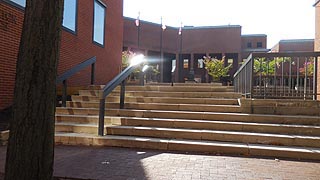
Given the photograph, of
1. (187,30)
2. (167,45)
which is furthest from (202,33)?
(167,45)

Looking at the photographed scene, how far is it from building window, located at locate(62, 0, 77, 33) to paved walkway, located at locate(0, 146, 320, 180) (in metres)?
5.66

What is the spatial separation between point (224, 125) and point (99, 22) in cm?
854

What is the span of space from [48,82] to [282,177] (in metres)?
3.26

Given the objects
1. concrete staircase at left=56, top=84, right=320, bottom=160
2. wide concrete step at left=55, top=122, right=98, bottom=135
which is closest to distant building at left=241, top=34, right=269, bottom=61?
concrete staircase at left=56, top=84, right=320, bottom=160

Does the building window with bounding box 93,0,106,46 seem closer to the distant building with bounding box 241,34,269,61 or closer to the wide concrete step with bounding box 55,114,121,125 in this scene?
the wide concrete step with bounding box 55,114,121,125

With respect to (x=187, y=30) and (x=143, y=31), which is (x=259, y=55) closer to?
Answer: (x=143, y=31)

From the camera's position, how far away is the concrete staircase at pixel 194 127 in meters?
5.52

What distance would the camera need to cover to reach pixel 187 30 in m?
37.0

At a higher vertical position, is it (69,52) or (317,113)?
(69,52)

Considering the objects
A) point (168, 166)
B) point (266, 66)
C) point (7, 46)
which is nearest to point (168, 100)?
point (266, 66)

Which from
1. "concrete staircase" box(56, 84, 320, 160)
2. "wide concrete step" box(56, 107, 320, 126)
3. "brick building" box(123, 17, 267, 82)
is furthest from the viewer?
"brick building" box(123, 17, 267, 82)

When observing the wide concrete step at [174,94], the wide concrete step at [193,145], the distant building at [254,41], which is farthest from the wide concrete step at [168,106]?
the distant building at [254,41]

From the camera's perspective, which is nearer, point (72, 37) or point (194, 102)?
point (194, 102)

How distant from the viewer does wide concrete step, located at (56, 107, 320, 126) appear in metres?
6.34
